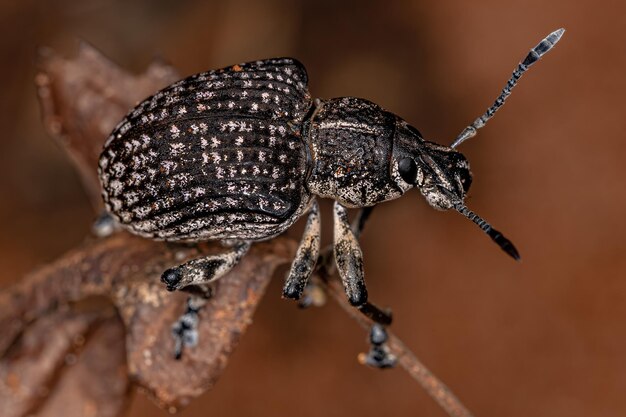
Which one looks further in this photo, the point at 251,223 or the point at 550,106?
the point at 550,106

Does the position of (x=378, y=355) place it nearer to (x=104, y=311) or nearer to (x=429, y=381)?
(x=429, y=381)

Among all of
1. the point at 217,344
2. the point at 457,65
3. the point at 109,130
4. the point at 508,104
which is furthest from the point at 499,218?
the point at 109,130

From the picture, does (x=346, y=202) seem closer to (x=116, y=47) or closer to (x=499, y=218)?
(x=499, y=218)

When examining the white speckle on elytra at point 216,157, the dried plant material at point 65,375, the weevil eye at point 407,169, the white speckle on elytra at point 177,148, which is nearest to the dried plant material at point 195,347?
the dried plant material at point 65,375

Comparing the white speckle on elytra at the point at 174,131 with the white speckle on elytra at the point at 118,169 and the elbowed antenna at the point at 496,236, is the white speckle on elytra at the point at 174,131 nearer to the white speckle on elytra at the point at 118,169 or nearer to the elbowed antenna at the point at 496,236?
the white speckle on elytra at the point at 118,169

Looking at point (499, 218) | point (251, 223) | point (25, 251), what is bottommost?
point (25, 251)

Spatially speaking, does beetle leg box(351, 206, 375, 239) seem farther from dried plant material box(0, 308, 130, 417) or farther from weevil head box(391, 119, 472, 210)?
dried plant material box(0, 308, 130, 417)
